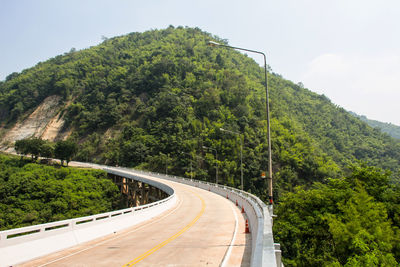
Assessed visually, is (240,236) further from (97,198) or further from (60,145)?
(60,145)

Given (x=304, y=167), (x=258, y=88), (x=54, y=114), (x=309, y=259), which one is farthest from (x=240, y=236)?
(x=54, y=114)

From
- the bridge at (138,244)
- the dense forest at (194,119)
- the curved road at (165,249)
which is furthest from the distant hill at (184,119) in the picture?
the curved road at (165,249)

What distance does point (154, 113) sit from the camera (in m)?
99.8

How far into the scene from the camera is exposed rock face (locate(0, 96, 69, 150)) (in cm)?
11062

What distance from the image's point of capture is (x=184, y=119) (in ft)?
308

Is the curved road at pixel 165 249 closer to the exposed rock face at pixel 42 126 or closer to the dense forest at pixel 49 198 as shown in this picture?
the dense forest at pixel 49 198

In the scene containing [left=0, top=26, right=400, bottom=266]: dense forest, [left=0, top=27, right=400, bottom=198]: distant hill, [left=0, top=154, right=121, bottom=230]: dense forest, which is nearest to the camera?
[left=0, top=154, right=121, bottom=230]: dense forest

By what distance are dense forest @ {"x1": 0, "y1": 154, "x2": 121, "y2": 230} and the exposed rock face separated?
56.5 m

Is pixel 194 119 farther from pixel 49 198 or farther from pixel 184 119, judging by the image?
pixel 49 198

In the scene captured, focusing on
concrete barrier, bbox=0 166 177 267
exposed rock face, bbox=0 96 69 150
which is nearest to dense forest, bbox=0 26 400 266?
exposed rock face, bbox=0 96 69 150

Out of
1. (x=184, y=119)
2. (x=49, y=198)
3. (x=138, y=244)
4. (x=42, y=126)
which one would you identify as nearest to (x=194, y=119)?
(x=184, y=119)

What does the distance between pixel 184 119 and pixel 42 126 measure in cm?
6484

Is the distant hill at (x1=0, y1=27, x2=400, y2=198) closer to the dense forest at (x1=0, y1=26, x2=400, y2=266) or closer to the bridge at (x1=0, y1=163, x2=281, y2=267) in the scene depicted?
the dense forest at (x1=0, y1=26, x2=400, y2=266)

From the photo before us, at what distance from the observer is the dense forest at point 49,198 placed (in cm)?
4141
